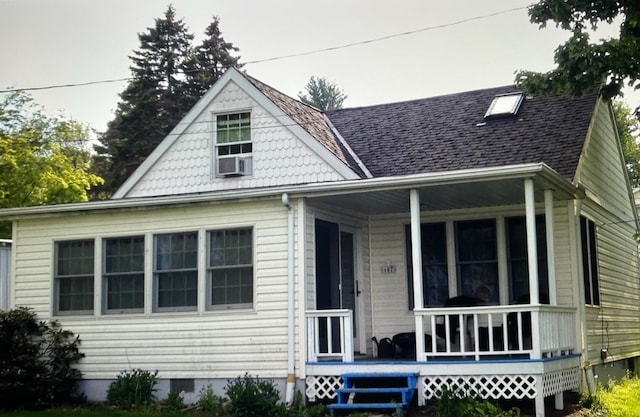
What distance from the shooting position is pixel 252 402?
12.4 metres

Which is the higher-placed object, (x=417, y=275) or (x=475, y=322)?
(x=417, y=275)

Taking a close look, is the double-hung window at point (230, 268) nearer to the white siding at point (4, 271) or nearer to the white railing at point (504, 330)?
the white railing at point (504, 330)

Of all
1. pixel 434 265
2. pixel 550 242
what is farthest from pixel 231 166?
pixel 550 242

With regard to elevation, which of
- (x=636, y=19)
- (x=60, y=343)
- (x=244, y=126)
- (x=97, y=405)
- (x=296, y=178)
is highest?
(x=636, y=19)

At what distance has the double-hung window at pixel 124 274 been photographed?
1471 centimetres

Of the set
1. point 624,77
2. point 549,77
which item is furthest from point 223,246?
point 624,77

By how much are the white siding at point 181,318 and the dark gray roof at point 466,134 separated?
303 cm

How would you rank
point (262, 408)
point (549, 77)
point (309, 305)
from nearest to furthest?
point (262, 408)
point (309, 305)
point (549, 77)

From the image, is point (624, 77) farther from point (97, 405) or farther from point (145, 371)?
point (97, 405)

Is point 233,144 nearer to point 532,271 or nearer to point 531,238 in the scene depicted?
point 531,238

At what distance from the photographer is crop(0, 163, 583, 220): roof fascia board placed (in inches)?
468

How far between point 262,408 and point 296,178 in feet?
15.1

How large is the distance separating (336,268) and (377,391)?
3137mm

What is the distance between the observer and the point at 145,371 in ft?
46.5
